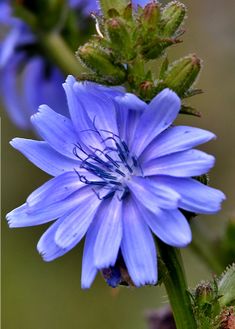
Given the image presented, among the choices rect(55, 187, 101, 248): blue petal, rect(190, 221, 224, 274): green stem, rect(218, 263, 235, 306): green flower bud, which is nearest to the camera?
rect(55, 187, 101, 248): blue petal

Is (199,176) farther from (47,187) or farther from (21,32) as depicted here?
(21,32)

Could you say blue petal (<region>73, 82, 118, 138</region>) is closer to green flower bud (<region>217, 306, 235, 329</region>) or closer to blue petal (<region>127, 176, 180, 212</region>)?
blue petal (<region>127, 176, 180, 212</region>)

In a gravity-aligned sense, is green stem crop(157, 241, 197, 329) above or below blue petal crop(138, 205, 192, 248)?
below

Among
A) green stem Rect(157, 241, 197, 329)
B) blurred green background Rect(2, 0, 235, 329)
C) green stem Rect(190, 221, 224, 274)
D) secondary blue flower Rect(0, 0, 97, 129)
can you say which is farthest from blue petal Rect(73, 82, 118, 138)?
blurred green background Rect(2, 0, 235, 329)

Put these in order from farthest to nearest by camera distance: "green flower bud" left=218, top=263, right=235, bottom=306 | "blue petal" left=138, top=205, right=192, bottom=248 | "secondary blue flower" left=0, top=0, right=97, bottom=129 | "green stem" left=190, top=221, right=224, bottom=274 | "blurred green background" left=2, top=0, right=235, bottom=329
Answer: "blurred green background" left=2, top=0, right=235, bottom=329 < "secondary blue flower" left=0, top=0, right=97, bottom=129 < "green stem" left=190, top=221, right=224, bottom=274 < "green flower bud" left=218, top=263, right=235, bottom=306 < "blue petal" left=138, top=205, right=192, bottom=248

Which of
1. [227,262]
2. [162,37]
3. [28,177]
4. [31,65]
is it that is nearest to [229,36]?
[31,65]

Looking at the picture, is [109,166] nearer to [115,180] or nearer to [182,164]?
[115,180]

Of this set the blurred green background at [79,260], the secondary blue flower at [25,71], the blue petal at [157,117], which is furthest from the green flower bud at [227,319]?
the blurred green background at [79,260]
